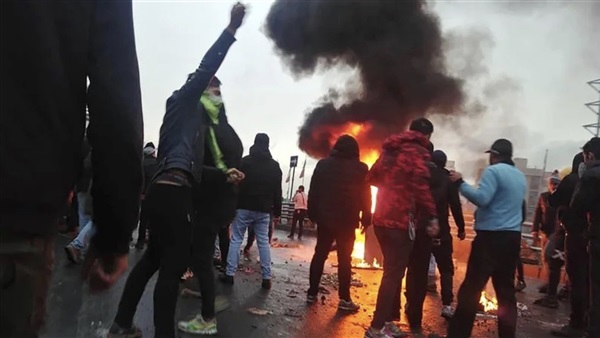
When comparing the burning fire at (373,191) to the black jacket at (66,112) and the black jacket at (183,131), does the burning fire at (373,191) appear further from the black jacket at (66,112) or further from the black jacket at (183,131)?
the black jacket at (66,112)

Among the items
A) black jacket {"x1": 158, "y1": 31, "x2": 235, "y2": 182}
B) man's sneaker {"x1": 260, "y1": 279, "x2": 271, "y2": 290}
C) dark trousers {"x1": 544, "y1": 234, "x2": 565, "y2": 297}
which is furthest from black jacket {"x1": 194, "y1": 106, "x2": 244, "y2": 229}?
dark trousers {"x1": 544, "y1": 234, "x2": 565, "y2": 297}

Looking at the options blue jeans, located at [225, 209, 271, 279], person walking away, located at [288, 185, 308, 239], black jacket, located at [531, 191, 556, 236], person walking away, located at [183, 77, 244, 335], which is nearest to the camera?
person walking away, located at [183, 77, 244, 335]

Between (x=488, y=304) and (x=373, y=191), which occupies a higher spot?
(x=373, y=191)

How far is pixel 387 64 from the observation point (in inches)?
738

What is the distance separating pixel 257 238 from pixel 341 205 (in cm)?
135

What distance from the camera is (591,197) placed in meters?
5.08

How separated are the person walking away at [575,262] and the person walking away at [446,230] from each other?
1.19m

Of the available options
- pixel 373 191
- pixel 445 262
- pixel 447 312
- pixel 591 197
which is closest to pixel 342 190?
pixel 445 262

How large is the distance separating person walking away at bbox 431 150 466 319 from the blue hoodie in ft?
3.40

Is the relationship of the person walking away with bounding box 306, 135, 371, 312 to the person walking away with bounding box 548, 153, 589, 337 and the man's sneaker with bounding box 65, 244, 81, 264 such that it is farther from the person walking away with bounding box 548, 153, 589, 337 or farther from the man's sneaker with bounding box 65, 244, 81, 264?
the man's sneaker with bounding box 65, 244, 81, 264

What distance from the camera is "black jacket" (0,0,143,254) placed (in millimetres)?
1444

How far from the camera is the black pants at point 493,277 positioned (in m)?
4.54

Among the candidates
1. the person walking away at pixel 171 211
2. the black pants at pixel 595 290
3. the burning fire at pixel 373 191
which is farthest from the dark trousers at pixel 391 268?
the burning fire at pixel 373 191

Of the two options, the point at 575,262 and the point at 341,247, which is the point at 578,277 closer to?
the point at 575,262
